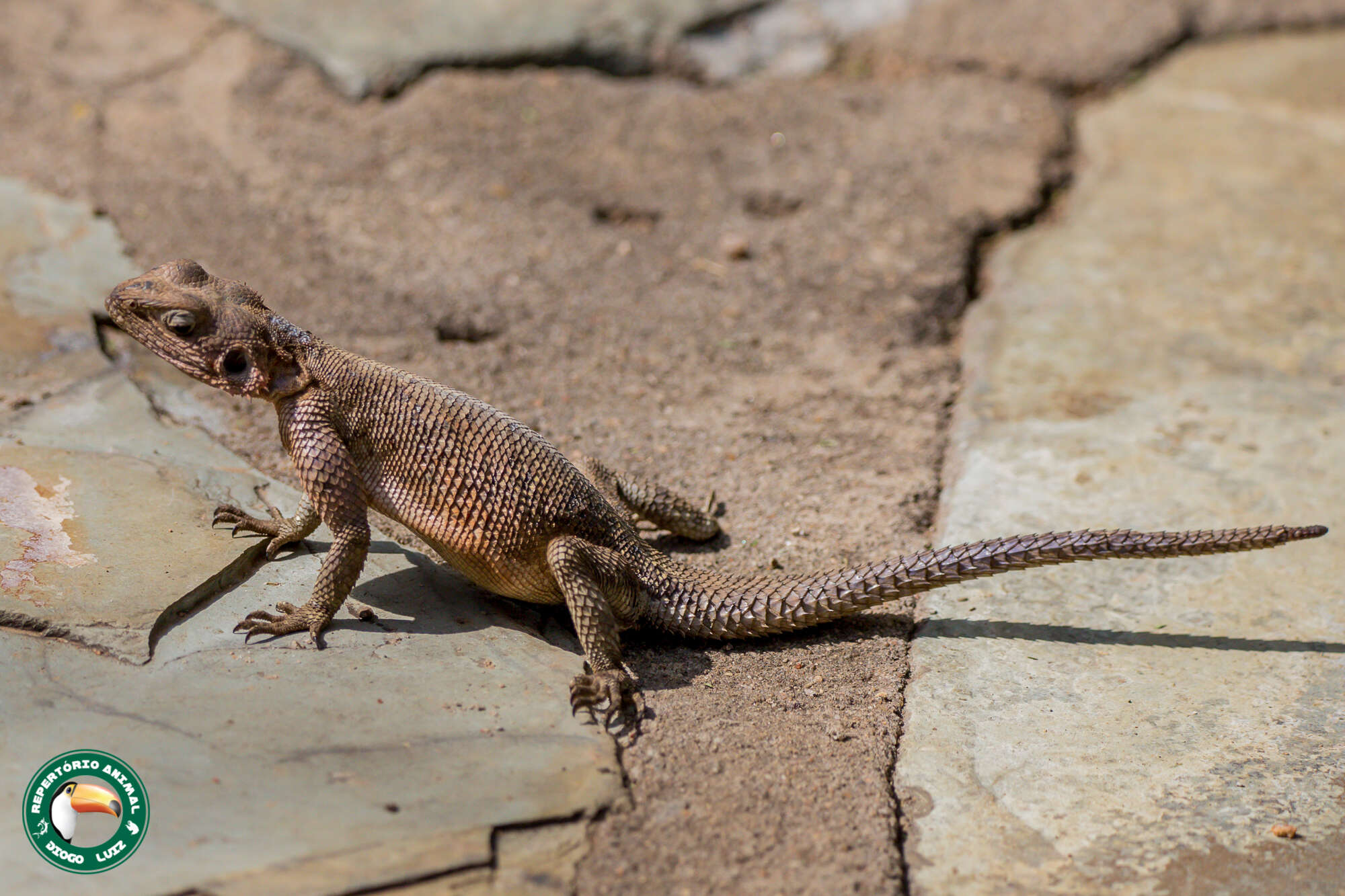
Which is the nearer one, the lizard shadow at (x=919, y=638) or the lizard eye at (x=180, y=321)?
the lizard eye at (x=180, y=321)

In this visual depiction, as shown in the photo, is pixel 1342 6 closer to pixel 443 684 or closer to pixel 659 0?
pixel 659 0

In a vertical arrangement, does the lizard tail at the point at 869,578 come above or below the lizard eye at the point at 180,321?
below

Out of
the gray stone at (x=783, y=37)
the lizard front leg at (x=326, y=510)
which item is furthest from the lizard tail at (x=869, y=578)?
the gray stone at (x=783, y=37)

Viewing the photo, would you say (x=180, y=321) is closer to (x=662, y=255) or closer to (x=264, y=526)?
(x=264, y=526)

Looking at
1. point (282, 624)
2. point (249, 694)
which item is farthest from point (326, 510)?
point (249, 694)

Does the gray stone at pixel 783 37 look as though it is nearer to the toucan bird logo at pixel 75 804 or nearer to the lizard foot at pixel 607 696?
the lizard foot at pixel 607 696

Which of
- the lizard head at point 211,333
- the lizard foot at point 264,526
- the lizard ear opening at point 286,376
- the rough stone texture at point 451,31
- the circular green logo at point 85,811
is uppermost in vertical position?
the lizard head at point 211,333
